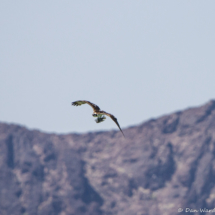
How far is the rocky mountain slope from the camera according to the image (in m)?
140

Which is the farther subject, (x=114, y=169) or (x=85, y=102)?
(x=114, y=169)

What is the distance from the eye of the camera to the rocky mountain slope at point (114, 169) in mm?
140125

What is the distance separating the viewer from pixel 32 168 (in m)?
148

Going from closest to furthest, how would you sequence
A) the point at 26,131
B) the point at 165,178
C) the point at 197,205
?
the point at 197,205 → the point at 165,178 → the point at 26,131

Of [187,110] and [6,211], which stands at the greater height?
[187,110]

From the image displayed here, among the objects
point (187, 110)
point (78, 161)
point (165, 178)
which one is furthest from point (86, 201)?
point (187, 110)

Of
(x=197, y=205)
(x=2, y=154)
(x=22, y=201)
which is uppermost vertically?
(x=2, y=154)

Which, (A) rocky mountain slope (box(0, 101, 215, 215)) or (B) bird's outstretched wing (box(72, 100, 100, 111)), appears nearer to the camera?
(B) bird's outstretched wing (box(72, 100, 100, 111))

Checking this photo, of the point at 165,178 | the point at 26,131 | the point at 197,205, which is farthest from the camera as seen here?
the point at 26,131

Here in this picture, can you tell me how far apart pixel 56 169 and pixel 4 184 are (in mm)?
15621

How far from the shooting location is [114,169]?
15075 cm

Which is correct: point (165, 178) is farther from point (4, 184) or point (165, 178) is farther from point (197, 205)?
point (4, 184)

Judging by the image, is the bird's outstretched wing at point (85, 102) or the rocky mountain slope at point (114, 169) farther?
the rocky mountain slope at point (114, 169)

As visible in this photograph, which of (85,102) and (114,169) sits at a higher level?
(85,102)
